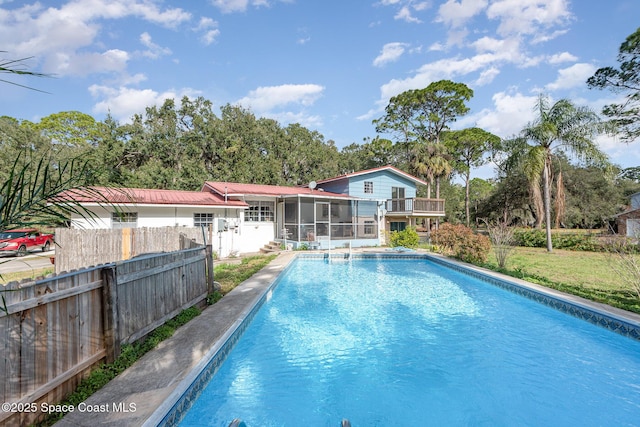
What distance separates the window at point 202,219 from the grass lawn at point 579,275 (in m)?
12.9

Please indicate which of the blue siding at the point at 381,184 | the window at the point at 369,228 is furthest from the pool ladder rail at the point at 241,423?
the blue siding at the point at 381,184

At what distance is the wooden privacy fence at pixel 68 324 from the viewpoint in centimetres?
281

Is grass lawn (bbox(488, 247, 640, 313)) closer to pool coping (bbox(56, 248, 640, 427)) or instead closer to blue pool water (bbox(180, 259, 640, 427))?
pool coping (bbox(56, 248, 640, 427))

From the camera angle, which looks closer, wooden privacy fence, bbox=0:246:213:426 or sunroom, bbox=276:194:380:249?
wooden privacy fence, bbox=0:246:213:426

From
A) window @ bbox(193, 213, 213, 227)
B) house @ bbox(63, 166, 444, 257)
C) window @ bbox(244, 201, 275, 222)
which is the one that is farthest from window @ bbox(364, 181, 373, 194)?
window @ bbox(193, 213, 213, 227)

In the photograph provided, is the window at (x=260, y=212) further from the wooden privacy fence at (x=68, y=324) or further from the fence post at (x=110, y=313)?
the fence post at (x=110, y=313)

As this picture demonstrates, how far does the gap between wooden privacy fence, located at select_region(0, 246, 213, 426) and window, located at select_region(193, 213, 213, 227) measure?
9.87 metres

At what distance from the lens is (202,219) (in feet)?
49.2

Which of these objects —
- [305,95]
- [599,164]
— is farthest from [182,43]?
[599,164]

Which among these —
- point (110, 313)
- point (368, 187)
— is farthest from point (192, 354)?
point (368, 187)

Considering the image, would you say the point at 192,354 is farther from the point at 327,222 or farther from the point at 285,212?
the point at 285,212

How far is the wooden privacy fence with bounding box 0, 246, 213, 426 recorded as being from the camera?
2811 millimetres

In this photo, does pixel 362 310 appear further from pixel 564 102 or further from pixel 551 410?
pixel 564 102

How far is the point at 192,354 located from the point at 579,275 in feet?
40.7
